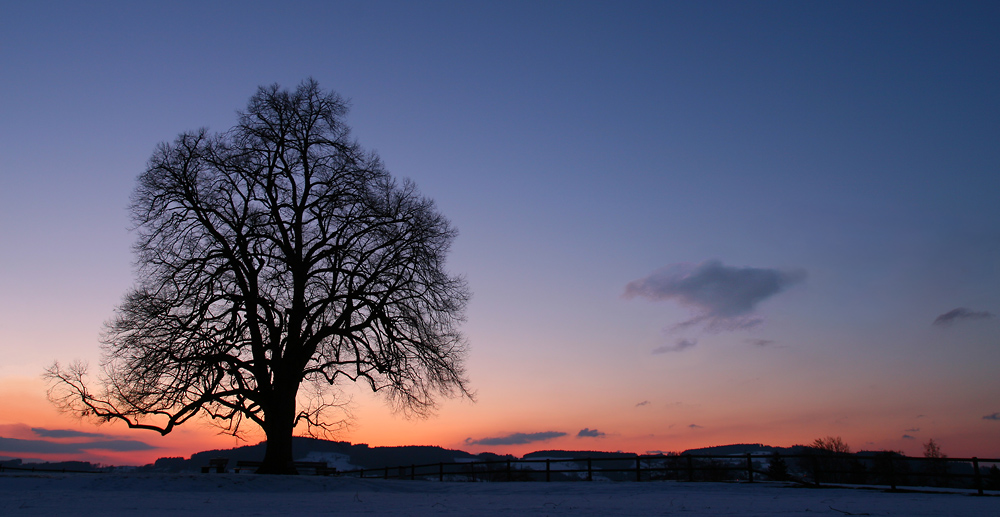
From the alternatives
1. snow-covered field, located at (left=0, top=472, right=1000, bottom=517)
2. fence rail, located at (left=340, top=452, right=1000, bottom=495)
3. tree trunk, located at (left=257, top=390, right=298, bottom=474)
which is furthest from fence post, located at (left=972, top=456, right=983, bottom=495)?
tree trunk, located at (left=257, top=390, right=298, bottom=474)

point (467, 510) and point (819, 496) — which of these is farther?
point (819, 496)

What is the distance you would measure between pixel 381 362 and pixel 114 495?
8.34m

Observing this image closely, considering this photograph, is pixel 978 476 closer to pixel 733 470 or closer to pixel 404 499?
pixel 733 470

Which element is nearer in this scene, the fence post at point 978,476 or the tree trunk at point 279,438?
the fence post at point 978,476

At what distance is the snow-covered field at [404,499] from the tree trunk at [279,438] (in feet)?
6.98

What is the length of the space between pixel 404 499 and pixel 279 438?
284 inches

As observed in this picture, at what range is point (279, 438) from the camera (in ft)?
63.9

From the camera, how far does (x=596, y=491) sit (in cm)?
1706

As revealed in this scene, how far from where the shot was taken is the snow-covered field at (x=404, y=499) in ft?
35.4

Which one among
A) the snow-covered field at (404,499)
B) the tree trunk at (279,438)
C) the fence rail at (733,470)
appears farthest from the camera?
the tree trunk at (279,438)

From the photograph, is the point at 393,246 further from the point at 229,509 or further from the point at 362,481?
the point at 229,509

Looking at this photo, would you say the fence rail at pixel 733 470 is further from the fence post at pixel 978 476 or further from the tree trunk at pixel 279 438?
the tree trunk at pixel 279 438

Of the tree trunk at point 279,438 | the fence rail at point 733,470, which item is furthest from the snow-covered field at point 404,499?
the tree trunk at point 279,438

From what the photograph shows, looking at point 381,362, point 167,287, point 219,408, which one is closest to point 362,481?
point 381,362
